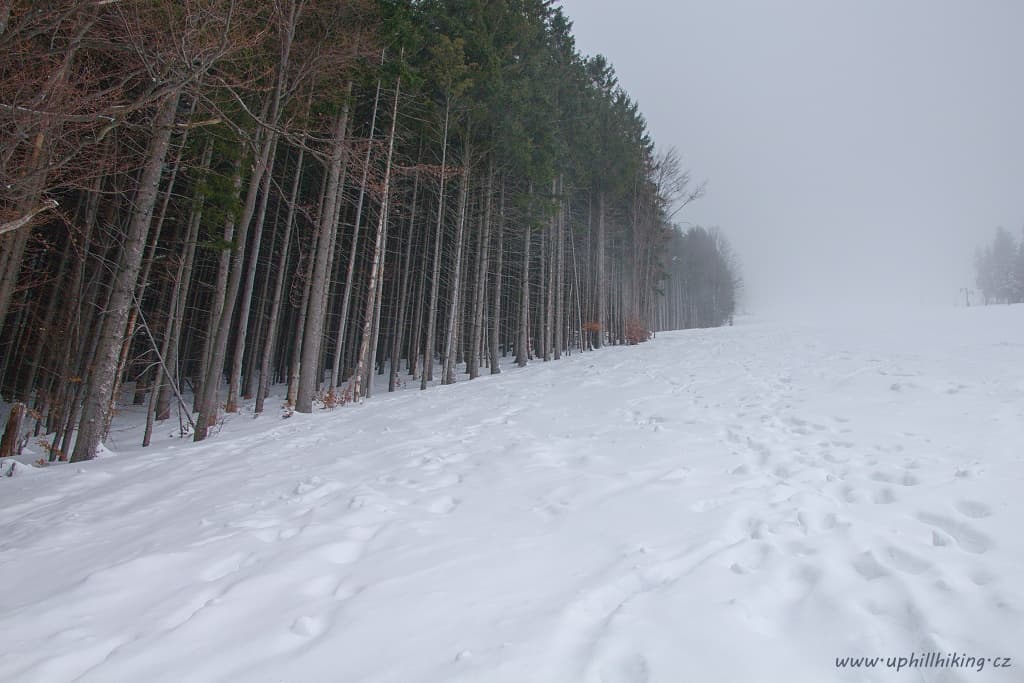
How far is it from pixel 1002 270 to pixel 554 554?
225ft

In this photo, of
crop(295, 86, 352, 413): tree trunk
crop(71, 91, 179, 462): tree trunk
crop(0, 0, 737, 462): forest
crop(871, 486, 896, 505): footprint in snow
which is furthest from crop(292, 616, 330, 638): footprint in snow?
crop(295, 86, 352, 413): tree trunk

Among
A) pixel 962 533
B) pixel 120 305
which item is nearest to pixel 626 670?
pixel 962 533

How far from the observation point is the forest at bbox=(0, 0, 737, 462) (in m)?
5.59

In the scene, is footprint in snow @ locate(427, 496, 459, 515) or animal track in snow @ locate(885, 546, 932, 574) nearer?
animal track in snow @ locate(885, 546, 932, 574)

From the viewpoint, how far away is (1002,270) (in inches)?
1885

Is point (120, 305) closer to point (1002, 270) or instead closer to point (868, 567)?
point (868, 567)

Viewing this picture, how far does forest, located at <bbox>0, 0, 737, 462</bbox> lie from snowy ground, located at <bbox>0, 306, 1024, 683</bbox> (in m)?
2.41

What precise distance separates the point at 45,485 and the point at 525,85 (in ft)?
44.2

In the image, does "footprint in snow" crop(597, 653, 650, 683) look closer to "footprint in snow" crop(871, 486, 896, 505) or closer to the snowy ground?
the snowy ground

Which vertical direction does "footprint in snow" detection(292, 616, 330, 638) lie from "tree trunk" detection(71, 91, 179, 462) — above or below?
below

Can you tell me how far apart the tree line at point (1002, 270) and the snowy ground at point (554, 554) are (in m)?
58.2

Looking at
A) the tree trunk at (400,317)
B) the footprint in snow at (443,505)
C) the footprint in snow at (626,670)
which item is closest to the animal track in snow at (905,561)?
the footprint in snow at (626,670)

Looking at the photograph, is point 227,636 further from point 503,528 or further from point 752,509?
point 752,509

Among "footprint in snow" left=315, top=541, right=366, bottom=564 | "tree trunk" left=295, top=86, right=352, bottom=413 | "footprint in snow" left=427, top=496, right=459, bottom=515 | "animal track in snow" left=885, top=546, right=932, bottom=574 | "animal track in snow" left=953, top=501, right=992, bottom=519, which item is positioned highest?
"tree trunk" left=295, top=86, right=352, bottom=413
